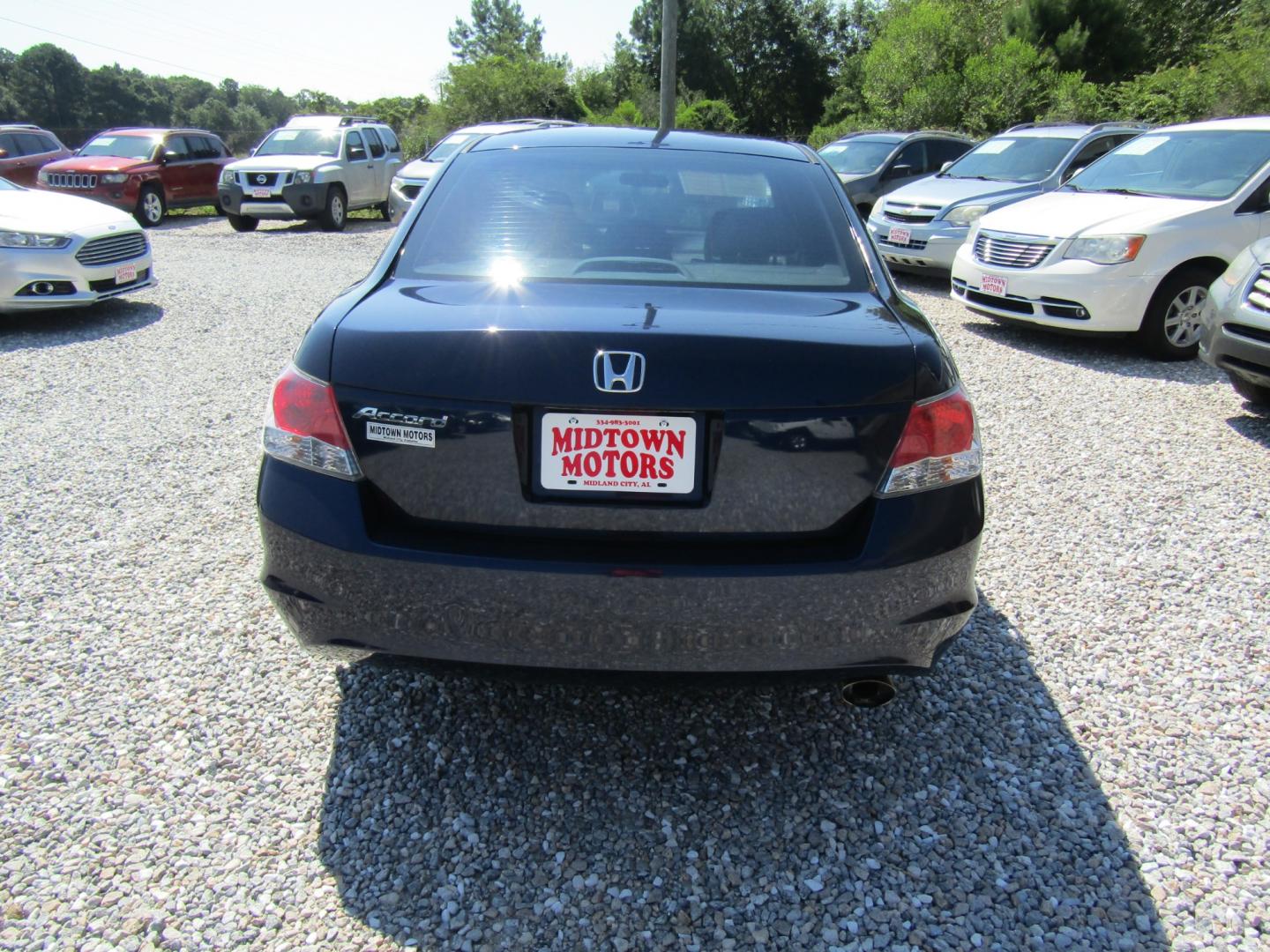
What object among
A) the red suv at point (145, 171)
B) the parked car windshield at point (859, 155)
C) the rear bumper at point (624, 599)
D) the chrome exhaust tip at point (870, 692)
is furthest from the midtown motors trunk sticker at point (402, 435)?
the red suv at point (145, 171)

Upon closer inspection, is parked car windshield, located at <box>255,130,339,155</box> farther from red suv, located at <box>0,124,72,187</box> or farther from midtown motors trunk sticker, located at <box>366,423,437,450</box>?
midtown motors trunk sticker, located at <box>366,423,437,450</box>

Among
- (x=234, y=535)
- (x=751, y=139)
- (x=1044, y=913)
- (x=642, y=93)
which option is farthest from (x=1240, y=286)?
(x=642, y=93)

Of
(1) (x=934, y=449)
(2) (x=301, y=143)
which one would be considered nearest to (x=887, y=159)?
(2) (x=301, y=143)

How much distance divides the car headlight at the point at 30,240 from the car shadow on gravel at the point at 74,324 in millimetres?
735

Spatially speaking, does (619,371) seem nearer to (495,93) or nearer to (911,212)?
(911,212)

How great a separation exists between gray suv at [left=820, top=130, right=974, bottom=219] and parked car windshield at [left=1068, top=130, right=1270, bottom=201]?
427 cm

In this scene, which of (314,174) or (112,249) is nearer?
(112,249)

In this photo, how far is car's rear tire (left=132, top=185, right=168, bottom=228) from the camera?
55.2ft

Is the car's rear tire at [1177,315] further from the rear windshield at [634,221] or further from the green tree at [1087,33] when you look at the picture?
the green tree at [1087,33]

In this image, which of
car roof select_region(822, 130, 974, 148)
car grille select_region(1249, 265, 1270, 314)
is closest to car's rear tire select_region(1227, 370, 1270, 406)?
car grille select_region(1249, 265, 1270, 314)

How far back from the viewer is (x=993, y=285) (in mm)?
7707

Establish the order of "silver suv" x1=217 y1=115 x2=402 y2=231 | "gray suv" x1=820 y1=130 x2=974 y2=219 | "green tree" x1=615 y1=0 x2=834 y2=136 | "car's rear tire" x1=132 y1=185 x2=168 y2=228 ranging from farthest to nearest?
1. "green tree" x1=615 y1=0 x2=834 y2=136
2. "car's rear tire" x1=132 y1=185 x2=168 y2=228
3. "silver suv" x1=217 y1=115 x2=402 y2=231
4. "gray suv" x1=820 y1=130 x2=974 y2=219

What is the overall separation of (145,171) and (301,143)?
2.83 m

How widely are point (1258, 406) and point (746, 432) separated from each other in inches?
A: 217
